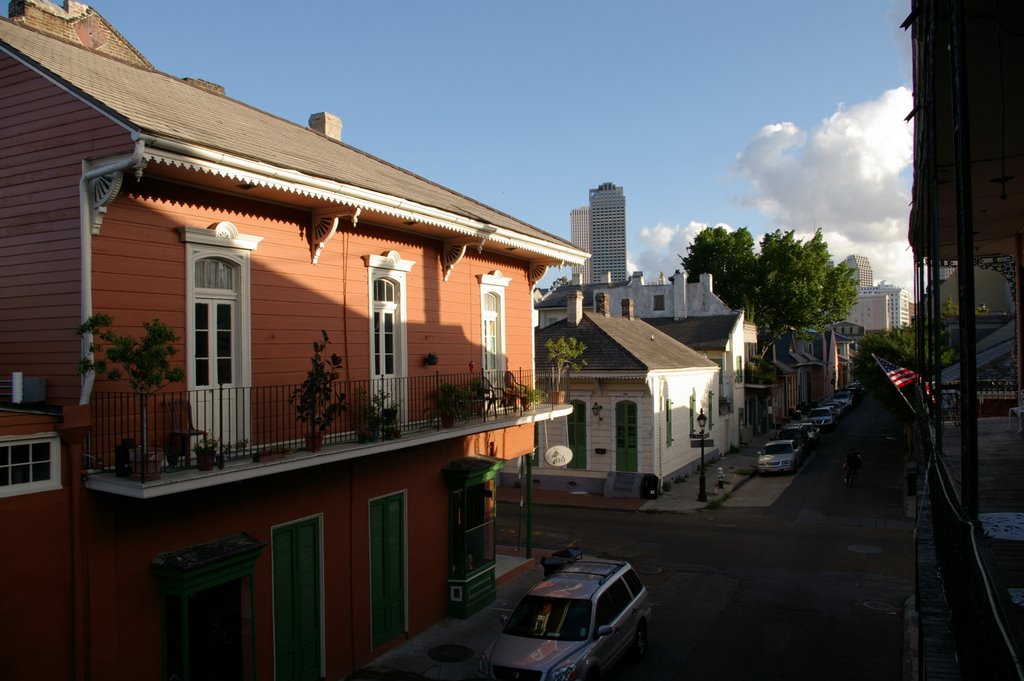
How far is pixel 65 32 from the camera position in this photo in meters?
12.7

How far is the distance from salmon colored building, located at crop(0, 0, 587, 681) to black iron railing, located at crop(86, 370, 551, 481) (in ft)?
0.13

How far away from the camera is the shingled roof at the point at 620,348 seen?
27.9 m

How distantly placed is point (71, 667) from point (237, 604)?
202cm

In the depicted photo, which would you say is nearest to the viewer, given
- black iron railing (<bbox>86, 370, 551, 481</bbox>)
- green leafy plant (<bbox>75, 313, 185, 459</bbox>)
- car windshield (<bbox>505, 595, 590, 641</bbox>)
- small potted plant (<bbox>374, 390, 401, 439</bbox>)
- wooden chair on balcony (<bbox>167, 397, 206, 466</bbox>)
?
green leafy plant (<bbox>75, 313, 185, 459</bbox>)

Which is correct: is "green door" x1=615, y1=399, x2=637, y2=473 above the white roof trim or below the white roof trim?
below

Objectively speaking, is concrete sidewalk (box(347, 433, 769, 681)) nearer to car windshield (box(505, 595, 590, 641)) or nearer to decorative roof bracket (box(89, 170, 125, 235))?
car windshield (box(505, 595, 590, 641))

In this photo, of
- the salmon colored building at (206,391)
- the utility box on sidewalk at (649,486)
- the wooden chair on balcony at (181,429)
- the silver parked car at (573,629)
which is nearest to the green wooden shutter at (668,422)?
the utility box on sidewalk at (649,486)

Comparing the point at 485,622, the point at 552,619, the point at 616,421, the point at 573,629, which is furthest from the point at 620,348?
the point at 573,629

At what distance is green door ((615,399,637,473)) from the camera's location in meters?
27.7

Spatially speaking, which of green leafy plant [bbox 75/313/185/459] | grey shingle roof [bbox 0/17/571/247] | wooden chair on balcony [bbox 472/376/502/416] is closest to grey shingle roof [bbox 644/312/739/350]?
grey shingle roof [bbox 0/17/571/247]

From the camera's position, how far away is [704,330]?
42.0m

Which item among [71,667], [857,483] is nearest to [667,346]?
[857,483]

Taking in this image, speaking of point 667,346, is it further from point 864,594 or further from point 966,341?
point 966,341

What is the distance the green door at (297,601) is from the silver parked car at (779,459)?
83.9 ft
